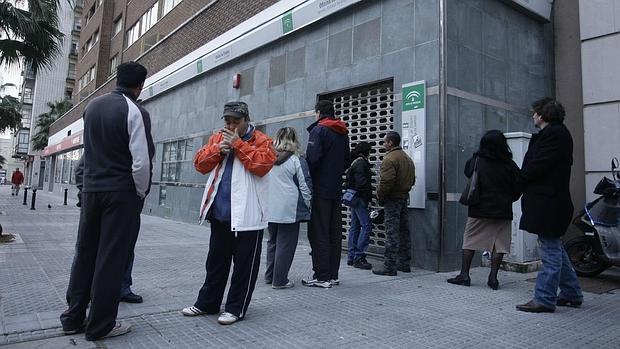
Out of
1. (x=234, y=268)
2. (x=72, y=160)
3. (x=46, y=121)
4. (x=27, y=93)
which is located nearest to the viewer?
(x=234, y=268)

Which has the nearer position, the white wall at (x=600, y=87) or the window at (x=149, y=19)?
the white wall at (x=600, y=87)

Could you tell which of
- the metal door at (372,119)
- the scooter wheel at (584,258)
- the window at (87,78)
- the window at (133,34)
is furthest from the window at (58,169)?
the scooter wheel at (584,258)

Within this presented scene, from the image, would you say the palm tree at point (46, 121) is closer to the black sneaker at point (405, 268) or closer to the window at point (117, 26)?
the window at point (117, 26)

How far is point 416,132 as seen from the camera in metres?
6.33

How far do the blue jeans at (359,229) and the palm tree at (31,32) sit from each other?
25.3 ft

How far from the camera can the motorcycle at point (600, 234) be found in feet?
17.5

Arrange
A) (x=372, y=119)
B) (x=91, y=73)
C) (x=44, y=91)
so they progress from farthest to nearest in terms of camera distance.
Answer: (x=44, y=91) < (x=91, y=73) < (x=372, y=119)

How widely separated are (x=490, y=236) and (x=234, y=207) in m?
3.14

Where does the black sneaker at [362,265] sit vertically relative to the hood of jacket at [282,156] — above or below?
below

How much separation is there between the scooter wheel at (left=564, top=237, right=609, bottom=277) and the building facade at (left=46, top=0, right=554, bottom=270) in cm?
148

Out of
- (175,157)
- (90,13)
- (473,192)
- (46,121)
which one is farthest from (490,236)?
(46,121)

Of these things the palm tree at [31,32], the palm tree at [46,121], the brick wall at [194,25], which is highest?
the palm tree at [46,121]

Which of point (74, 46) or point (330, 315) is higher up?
point (74, 46)

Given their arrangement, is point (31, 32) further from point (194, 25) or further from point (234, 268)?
point (234, 268)
